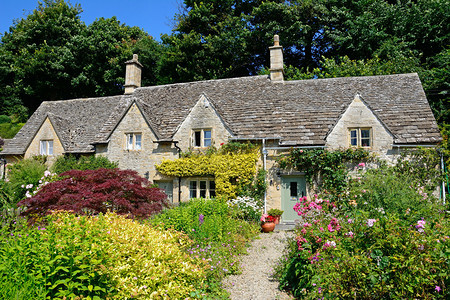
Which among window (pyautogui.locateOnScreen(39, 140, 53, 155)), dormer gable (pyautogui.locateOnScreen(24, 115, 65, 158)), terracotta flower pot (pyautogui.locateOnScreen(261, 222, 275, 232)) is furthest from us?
window (pyautogui.locateOnScreen(39, 140, 53, 155))

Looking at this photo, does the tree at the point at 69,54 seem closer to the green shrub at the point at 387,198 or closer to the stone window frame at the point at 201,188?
the stone window frame at the point at 201,188

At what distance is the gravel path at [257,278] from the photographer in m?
7.13

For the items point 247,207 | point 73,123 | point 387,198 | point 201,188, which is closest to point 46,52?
point 73,123

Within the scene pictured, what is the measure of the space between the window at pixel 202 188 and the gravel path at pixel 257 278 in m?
6.05

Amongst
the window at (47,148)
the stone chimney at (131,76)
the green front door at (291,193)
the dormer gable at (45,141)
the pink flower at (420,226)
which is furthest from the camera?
the stone chimney at (131,76)

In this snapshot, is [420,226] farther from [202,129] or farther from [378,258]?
[202,129]

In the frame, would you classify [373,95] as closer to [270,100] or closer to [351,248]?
[270,100]

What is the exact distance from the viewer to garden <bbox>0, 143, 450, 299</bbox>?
177 inches

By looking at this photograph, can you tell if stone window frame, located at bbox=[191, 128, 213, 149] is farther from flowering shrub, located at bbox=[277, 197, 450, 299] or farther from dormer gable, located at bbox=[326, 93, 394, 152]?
flowering shrub, located at bbox=[277, 197, 450, 299]

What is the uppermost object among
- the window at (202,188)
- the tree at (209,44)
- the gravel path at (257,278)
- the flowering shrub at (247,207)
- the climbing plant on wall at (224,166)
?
the tree at (209,44)

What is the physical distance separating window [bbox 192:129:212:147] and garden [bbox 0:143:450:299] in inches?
229

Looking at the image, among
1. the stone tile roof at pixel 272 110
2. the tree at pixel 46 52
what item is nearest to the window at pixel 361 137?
the stone tile roof at pixel 272 110

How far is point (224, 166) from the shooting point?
16234 millimetres

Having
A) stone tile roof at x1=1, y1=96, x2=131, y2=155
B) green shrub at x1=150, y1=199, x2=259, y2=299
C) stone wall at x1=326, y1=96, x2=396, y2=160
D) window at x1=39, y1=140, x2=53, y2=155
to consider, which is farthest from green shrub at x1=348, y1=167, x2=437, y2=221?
window at x1=39, y1=140, x2=53, y2=155
